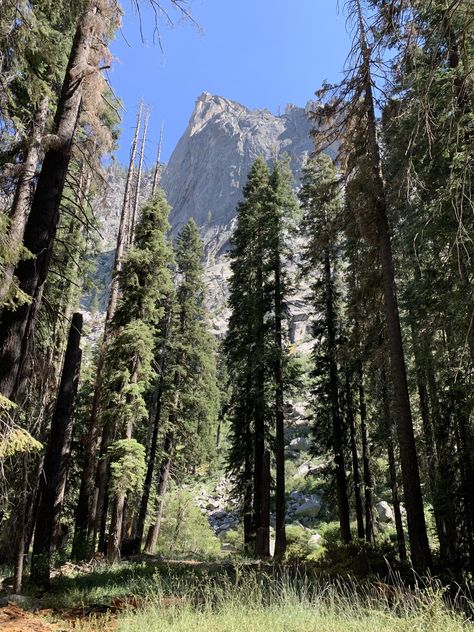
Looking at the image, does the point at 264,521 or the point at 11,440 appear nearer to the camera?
the point at 11,440

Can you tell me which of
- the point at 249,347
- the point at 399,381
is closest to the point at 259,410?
the point at 249,347

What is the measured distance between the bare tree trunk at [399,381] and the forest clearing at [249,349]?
0.06m

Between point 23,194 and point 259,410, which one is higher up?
point 23,194

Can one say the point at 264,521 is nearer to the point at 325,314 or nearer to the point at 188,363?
the point at 325,314

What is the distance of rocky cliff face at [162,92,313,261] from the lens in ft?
491

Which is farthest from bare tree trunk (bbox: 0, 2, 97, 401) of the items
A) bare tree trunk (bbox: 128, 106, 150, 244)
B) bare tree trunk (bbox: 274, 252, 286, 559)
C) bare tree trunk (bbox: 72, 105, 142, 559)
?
bare tree trunk (bbox: 128, 106, 150, 244)

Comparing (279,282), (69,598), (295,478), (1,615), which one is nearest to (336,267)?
(279,282)

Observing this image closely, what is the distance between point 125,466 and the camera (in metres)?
13.7

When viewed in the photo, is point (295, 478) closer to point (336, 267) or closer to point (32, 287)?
point (336, 267)

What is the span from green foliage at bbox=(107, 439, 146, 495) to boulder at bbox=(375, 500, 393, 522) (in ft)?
70.3

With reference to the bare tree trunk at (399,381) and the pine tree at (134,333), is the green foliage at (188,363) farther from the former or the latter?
the bare tree trunk at (399,381)

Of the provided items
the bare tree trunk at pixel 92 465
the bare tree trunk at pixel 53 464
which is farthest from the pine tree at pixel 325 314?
the bare tree trunk at pixel 53 464

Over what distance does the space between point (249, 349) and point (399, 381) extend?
10.3 meters

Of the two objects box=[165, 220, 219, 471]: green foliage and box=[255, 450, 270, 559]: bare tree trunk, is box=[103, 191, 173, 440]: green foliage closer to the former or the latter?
box=[255, 450, 270, 559]: bare tree trunk
